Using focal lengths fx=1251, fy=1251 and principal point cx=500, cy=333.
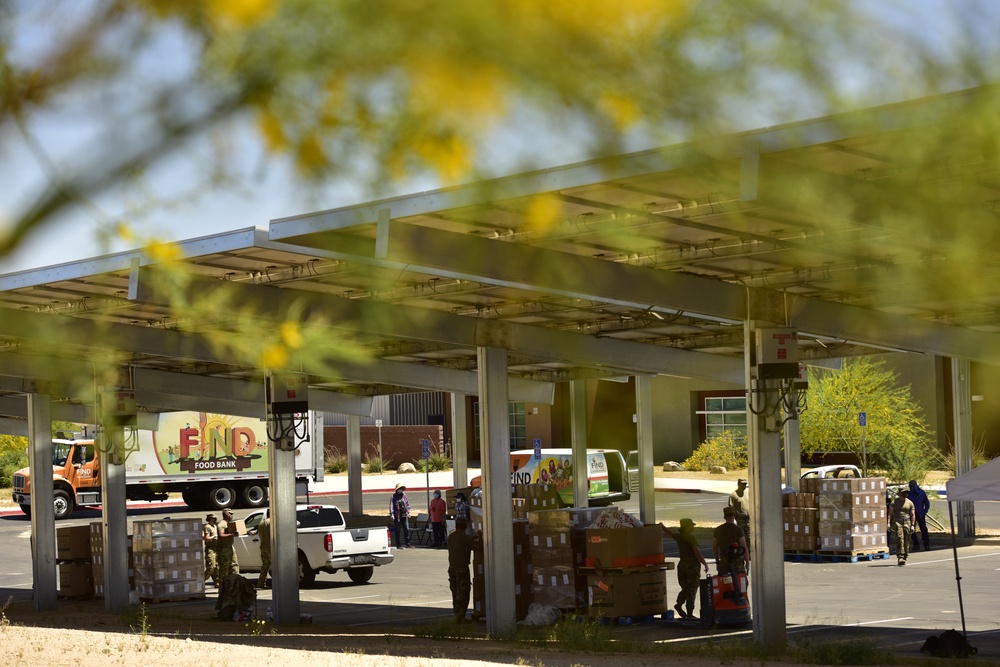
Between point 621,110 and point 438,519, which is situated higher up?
point 621,110

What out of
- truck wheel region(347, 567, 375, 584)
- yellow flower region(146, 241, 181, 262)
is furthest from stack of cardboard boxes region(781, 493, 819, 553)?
yellow flower region(146, 241, 181, 262)

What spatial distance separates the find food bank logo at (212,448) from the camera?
4744 centimetres

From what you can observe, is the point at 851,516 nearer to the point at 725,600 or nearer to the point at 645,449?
the point at 645,449

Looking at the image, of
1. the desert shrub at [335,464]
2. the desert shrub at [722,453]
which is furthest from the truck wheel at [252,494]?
the desert shrub at [722,453]

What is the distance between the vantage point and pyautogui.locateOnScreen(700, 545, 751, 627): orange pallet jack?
17812 mm

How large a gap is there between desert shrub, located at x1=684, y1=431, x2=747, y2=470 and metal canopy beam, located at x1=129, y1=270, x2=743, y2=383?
31843 mm

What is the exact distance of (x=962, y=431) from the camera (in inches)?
1206

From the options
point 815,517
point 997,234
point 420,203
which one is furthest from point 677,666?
point 815,517

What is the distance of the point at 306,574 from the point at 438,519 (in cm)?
740

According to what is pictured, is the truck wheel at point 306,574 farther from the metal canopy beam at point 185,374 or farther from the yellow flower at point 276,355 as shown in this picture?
the yellow flower at point 276,355

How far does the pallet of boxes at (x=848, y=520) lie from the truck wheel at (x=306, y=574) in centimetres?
1060

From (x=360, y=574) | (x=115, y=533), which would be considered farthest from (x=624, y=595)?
(x=115, y=533)

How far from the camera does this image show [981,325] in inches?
834

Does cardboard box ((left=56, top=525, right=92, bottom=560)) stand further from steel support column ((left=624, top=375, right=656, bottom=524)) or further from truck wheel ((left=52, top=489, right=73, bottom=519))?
truck wheel ((left=52, top=489, right=73, bottom=519))
